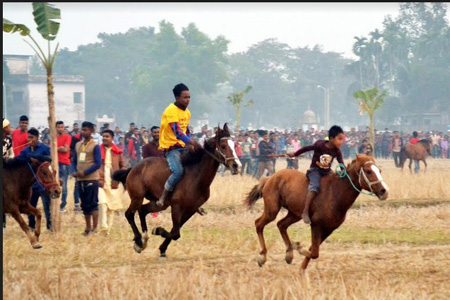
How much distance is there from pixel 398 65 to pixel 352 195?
91.0 m

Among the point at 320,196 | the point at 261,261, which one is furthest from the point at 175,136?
the point at 320,196

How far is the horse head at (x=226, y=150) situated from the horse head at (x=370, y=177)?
1.80m

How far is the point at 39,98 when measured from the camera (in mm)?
117500

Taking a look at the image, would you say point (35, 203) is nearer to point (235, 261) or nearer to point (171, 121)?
point (171, 121)

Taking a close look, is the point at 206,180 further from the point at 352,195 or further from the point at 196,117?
the point at 196,117

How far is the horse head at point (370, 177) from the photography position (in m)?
11.9

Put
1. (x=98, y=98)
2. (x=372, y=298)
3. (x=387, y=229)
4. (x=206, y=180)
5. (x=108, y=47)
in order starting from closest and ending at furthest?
(x=372, y=298)
(x=206, y=180)
(x=387, y=229)
(x=98, y=98)
(x=108, y=47)

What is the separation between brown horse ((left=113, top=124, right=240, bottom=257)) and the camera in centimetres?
1360

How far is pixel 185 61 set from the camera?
4540 inches

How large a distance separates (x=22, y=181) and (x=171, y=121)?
2776 millimetres

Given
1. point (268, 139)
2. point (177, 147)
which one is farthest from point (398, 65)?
point (177, 147)

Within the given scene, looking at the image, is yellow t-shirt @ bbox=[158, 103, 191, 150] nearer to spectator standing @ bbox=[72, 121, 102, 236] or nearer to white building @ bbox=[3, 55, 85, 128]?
spectator standing @ bbox=[72, 121, 102, 236]

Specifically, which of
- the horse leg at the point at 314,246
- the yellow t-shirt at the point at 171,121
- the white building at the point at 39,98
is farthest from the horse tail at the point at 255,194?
the white building at the point at 39,98

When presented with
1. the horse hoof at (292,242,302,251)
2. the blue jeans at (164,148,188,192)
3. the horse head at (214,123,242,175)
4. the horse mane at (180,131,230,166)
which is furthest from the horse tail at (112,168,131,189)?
the horse hoof at (292,242,302,251)
